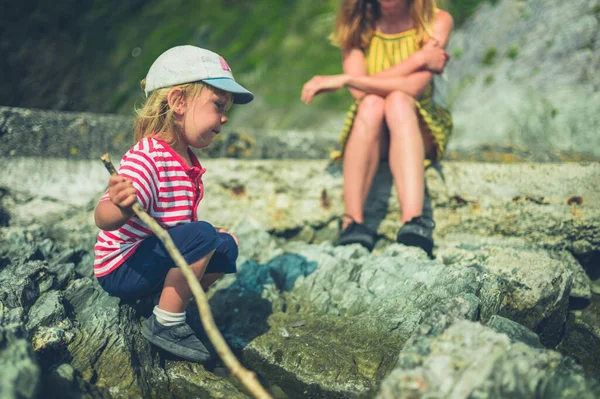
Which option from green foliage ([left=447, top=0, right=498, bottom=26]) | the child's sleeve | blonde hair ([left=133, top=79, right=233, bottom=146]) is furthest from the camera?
green foliage ([left=447, top=0, right=498, bottom=26])

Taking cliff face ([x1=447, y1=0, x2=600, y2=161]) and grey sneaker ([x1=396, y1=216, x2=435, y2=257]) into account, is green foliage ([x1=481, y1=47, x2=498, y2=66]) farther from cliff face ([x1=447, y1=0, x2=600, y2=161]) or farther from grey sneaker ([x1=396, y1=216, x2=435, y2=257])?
grey sneaker ([x1=396, y1=216, x2=435, y2=257])

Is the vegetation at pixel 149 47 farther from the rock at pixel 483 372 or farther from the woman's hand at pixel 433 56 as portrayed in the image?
the rock at pixel 483 372

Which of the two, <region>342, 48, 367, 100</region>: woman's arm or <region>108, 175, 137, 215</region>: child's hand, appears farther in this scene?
<region>342, 48, 367, 100</region>: woman's arm

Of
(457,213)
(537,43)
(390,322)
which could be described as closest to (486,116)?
(537,43)

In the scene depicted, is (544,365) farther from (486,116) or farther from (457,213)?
(486,116)

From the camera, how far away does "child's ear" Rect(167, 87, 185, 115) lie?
2.17m

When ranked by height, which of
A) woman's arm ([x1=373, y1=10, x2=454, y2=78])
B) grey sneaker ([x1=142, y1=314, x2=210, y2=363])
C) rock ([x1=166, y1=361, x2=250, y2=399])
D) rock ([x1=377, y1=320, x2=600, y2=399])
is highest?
woman's arm ([x1=373, y1=10, x2=454, y2=78])

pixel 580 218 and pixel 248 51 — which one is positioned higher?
pixel 248 51

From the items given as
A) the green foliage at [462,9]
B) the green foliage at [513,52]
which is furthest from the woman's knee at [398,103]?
the green foliage at [462,9]

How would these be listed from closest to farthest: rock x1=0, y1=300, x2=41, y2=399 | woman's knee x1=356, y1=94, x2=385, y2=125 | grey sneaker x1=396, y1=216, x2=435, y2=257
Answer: rock x1=0, y1=300, x2=41, y2=399
grey sneaker x1=396, y1=216, x2=435, y2=257
woman's knee x1=356, y1=94, x2=385, y2=125

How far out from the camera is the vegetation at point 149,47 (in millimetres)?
5012

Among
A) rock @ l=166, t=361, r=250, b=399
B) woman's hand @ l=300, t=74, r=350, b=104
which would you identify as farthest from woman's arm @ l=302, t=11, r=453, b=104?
rock @ l=166, t=361, r=250, b=399

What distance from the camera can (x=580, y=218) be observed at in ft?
9.78

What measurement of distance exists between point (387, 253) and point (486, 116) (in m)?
2.78
